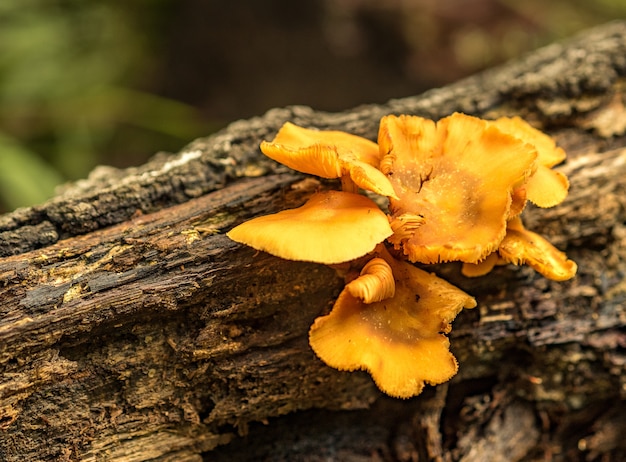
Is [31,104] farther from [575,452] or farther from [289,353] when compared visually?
[575,452]

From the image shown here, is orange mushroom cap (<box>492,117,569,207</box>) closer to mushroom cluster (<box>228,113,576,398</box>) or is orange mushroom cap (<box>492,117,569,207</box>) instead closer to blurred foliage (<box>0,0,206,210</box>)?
mushroom cluster (<box>228,113,576,398</box>)

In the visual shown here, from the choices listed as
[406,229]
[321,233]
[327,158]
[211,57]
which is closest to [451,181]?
[406,229]

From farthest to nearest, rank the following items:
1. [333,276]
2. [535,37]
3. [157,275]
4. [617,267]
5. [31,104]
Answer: [535,37] < [31,104] < [617,267] < [333,276] < [157,275]

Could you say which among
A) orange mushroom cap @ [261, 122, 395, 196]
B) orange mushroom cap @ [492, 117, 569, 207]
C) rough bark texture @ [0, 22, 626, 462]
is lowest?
rough bark texture @ [0, 22, 626, 462]

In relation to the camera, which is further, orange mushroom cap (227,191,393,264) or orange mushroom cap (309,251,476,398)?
orange mushroom cap (309,251,476,398)

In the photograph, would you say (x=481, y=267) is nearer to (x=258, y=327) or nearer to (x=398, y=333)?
(x=398, y=333)

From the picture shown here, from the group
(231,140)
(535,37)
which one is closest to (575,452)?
(231,140)

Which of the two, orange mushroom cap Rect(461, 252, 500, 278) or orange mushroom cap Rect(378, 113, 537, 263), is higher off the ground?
orange mushroom cap Rect(378, 113, 537, 263)

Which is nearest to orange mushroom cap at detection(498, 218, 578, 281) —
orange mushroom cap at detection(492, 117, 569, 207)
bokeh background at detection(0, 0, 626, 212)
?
orange mushroom cap at detection(492, 117, 569, 207)
